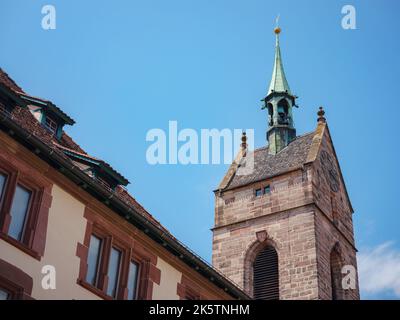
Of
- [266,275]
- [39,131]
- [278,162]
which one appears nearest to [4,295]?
[39,131]

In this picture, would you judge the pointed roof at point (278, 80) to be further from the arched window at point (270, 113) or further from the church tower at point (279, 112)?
the arched window at point (270, 113)

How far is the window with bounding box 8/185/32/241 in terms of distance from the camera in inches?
609

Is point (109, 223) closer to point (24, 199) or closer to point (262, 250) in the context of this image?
point (24, 199)

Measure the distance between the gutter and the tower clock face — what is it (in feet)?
75.9

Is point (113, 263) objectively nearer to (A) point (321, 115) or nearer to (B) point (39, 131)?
(B) point (39, 131)

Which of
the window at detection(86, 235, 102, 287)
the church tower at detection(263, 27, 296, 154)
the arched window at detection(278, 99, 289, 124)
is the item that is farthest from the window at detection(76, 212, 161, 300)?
the arched window at detection(278, 99, 289, 124)

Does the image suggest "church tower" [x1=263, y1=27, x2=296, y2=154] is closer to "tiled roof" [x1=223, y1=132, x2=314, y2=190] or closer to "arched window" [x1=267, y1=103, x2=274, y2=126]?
"arched window" [x1=267, y1=103, x2=274, y2=126]

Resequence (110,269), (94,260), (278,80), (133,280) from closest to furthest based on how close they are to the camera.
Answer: (94,260), (110,269), (133,280), (278,80)

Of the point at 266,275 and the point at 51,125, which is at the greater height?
the point at 266,275

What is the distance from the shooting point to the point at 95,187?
693 inches

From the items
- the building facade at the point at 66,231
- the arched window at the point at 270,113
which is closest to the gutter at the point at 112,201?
the building facade at the point at 66,231

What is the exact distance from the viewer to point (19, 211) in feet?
52.0

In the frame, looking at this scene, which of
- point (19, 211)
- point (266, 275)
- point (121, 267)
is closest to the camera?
point (19, 211)

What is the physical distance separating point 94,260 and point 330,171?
29648mm
